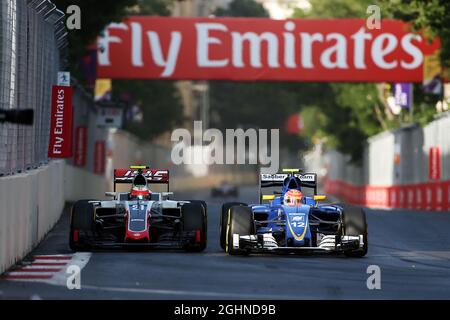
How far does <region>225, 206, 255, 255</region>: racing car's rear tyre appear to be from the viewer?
18969 mm

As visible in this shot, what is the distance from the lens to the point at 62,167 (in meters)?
30.7

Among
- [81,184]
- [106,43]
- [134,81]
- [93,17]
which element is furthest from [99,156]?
[134,81]

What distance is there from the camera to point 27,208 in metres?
19.2

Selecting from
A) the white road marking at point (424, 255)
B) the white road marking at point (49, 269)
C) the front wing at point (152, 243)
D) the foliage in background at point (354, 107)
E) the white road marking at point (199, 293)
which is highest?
the foliage in background at point (354, 107)

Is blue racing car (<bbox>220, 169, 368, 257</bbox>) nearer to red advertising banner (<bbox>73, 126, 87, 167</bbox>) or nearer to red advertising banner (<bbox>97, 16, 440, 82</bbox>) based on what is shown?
red advertising banner (<bbox>73, 126, 87, 167</bbox>)

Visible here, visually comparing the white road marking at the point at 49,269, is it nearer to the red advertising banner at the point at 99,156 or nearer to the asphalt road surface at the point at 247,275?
the asphalt road surface at the point at 247,275

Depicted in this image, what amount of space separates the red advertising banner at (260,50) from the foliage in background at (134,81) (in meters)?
1.77

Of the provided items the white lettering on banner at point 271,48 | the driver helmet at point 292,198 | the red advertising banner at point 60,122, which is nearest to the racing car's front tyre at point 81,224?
the driver helmet at point 292,198

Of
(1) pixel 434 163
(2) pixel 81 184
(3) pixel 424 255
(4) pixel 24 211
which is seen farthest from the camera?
(1) pixel 434 163

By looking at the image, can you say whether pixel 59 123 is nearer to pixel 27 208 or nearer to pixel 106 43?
pixel 27 208

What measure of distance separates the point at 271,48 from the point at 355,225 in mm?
33558

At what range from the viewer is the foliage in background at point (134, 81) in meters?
35.1

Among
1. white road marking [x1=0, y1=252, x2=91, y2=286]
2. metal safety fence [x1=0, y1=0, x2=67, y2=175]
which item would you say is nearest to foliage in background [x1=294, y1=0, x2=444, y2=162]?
metal safety fence [x1=0, y1=0, x2=67, y2=175]

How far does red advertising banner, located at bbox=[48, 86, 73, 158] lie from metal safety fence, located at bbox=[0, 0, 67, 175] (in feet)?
0.67
